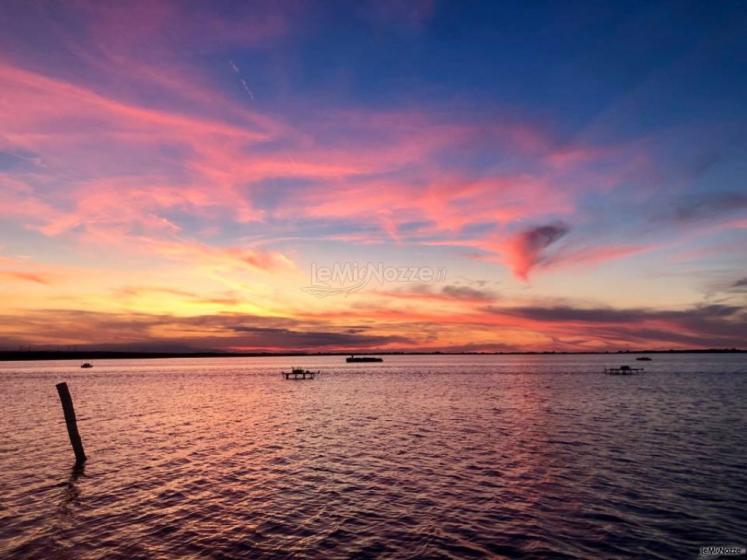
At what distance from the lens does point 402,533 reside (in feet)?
57.8

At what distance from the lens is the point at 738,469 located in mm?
26750

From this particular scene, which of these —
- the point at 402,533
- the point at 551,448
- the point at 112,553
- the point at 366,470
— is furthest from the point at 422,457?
the point at 112,553

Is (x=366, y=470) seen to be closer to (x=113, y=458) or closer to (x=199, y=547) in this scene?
(x=199, y=547)

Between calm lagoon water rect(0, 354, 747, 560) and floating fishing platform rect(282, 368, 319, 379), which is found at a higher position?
floating fishing platform rect(282, 368, 319, 379)

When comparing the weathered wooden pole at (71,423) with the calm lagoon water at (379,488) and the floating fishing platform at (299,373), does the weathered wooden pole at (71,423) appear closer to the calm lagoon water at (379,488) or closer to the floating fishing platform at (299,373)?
the calm lagoon water at (379,488)

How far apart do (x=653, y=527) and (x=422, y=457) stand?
48.2ft

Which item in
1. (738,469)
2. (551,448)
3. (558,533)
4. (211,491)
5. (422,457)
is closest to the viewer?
(558,533)

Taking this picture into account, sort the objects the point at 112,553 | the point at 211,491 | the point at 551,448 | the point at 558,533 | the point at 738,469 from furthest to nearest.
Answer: the point at 551,448
the point at 738,469
the point at 211,491
the point at 558,533
the point at 112,553

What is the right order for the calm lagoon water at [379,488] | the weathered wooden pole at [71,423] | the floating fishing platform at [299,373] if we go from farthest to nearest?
the floating fishing platform at [299,373] < the weathered wooden pole at [71,423] < the calm lagoon water at [379,488]

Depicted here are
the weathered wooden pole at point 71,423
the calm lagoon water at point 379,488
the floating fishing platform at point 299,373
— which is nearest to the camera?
the calm lagoon water at point 379,488

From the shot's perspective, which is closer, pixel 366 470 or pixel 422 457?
pixel 366 470

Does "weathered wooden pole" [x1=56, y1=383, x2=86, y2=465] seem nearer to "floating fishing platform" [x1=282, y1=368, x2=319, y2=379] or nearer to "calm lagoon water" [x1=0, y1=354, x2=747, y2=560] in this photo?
"calm lagoon water" [x1=0, y1=354, x2=747, y2=560]

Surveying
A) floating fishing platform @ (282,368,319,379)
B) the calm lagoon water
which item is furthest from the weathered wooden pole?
floating fishing platform @ (282,368,319,379)

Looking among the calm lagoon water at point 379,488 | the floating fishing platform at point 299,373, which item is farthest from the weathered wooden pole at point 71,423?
the floating fishing platform at point 299,373
